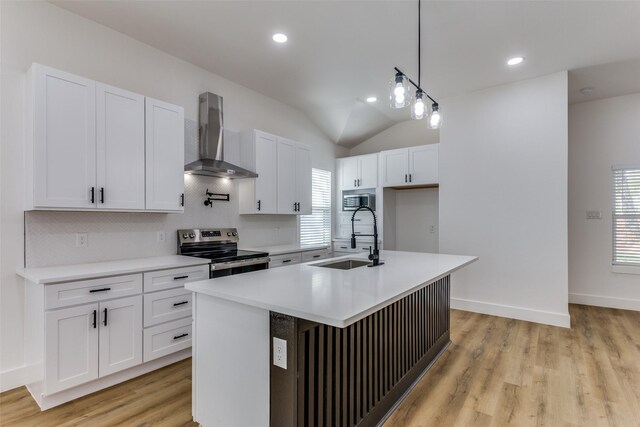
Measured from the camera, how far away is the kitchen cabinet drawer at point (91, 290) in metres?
2.16

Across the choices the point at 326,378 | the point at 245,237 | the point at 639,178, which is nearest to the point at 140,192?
the point at 245,237

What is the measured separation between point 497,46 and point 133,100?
348 centimetres

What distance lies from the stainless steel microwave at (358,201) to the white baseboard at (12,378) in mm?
4381

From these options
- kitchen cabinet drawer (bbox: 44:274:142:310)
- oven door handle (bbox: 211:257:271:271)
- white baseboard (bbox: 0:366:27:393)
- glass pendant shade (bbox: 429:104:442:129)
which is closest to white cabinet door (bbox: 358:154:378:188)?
oven door handle (bbox: 211:257:271:271)

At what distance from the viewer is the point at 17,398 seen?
230 centimetres

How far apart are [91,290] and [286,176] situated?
8.83 feet

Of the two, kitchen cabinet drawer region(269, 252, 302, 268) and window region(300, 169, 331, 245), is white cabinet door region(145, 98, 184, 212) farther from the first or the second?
window region(300, 169, 331, 245)

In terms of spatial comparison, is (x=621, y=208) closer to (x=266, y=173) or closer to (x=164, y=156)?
Result: (x=266, y=173)

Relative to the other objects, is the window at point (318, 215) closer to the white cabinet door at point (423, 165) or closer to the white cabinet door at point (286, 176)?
the white cabinet door at point (286, 176)

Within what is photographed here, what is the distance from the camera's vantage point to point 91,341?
2318 mm

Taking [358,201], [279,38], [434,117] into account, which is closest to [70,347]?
[279,38]

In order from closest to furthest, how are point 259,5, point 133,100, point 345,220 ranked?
point 259,5, point 133,100, point 345,220

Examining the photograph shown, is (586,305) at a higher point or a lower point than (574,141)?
lower

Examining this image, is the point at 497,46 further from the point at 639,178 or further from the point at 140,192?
the point at 140,192
